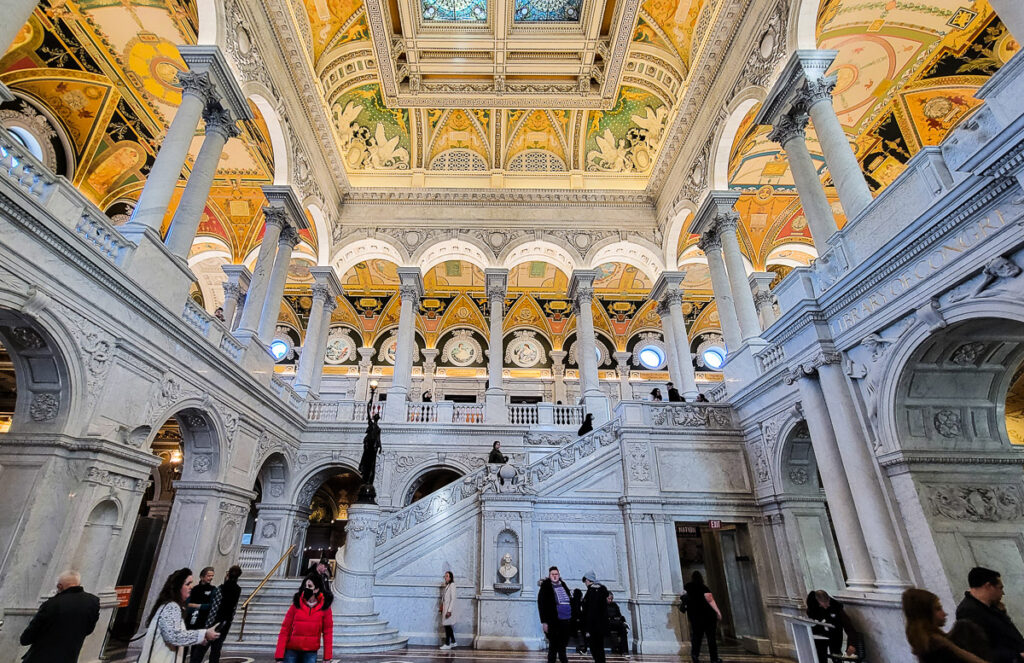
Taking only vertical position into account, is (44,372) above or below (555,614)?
above

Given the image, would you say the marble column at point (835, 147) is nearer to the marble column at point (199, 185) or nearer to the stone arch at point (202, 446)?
the marble column at point (199, 185)

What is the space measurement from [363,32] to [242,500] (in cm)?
1307

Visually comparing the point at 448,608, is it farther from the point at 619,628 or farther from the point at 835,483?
the point at 835,483

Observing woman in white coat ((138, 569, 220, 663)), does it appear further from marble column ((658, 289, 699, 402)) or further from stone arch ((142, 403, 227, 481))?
marble column ((658, 289, 699, 402))

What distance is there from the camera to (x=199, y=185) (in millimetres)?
9289

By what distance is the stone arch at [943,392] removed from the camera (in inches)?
233

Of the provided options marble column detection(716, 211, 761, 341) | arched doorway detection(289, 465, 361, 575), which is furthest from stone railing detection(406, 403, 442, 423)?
marble column detection(716, 211, 761, 341)

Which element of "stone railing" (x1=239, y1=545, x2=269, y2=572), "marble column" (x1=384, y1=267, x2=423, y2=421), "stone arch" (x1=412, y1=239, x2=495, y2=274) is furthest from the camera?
"stone arch" (x1=412, y1=239, x2=495, y2=274)

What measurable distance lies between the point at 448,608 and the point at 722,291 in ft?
33.5

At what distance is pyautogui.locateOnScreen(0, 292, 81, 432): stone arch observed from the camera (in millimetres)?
5727

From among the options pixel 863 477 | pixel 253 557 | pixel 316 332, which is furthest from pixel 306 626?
pixel 316 332

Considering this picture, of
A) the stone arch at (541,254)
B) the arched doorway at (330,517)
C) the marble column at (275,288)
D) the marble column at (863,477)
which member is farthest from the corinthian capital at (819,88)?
the arched doorway at (330,517)

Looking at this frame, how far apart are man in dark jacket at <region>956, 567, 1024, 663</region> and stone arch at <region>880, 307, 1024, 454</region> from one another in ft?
11.1

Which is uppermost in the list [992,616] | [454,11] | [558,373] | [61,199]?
[454,11]
